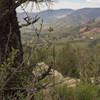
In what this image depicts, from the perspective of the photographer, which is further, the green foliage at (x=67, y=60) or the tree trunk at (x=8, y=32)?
the green foliage at (x=67, y=60)

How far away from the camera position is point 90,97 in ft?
15.5

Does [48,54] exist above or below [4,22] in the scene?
below

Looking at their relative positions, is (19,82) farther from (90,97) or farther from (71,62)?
(71,62)

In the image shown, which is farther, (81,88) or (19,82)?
(81,88)

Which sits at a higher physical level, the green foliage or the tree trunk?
the tree trunk

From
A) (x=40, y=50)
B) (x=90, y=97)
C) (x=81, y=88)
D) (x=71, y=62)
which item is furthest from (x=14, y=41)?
(x=71, y=62)

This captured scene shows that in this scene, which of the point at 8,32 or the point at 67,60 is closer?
the point at 8,32

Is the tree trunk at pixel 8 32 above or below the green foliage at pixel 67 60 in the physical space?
above

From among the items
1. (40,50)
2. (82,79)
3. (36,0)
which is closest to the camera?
(40,50)

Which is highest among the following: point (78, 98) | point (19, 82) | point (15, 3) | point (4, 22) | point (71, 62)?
point (15, 3)

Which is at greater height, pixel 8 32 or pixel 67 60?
pixel 8 32

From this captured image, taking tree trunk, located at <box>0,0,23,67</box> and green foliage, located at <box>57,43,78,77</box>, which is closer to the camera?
tree trunk, located at <box>0,0,23,67</box>

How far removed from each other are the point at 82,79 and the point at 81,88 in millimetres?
424

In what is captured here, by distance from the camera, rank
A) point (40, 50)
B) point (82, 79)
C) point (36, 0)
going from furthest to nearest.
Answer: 1. point (82, 79)
2. point (36, 0)
3. point (40, 50)
